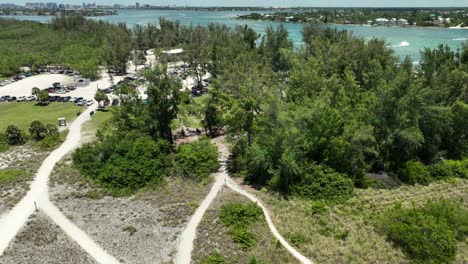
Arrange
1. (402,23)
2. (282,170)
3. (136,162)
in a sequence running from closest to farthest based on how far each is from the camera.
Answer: (282,170)
(136,162)
(402,23)

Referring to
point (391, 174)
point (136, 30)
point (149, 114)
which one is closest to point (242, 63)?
point (149, 114)

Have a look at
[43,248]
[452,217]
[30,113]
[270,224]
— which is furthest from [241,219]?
[30,113]

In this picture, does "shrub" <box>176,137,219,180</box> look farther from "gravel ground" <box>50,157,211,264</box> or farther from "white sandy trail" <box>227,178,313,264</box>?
"white sandy trail" <box>227,178,313,264</box>

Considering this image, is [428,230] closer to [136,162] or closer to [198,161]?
[198,161]

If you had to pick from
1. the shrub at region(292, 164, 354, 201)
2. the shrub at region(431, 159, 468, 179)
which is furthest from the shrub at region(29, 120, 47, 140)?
the shrub at region(431, 159, 468, 179)

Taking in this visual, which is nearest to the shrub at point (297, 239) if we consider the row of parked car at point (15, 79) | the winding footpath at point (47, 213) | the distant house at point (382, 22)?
the winding footpath at point (47, 213)

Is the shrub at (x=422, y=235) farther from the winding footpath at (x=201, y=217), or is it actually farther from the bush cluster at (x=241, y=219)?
the bush cluster at (x=241, y=219)
